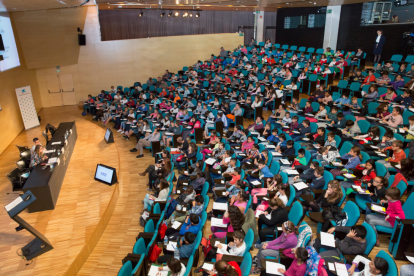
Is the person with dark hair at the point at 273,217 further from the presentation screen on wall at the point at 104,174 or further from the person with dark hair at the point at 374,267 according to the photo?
the presentation screen on wall at the point at 104,174

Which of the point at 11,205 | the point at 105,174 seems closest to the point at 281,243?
the point at 11,205

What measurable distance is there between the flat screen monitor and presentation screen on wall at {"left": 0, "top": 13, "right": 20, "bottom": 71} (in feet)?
20.6

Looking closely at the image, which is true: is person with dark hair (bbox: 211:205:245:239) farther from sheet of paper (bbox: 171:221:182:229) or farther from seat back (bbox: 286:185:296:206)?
seat back (bbox: 286:185:296:206)

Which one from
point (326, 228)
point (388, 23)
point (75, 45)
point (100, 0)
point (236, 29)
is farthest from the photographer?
point (236, 29)

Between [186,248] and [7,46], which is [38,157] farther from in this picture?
[7,46]

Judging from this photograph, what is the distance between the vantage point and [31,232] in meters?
4.86

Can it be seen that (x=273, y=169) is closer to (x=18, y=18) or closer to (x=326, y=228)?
(x=326, y=228)

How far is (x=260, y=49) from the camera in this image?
742 inches

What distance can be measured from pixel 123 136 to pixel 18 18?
6.88 meters

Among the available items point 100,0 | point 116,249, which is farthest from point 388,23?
point 116,249

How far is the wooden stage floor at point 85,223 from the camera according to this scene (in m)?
5.01

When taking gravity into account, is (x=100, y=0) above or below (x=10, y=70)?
above

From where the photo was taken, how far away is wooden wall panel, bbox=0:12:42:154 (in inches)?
420

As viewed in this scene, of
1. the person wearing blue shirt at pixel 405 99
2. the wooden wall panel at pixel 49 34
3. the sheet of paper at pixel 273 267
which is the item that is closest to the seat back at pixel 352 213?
the sheet of paper at pixel 273 267
